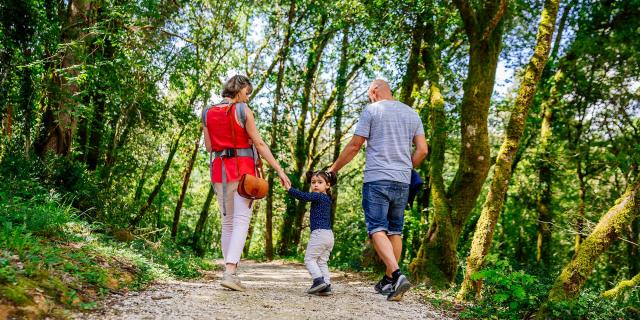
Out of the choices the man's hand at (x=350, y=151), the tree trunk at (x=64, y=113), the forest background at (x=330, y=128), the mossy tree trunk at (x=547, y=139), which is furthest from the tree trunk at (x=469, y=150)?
the mossy tree trunk at (x=547, y=139)

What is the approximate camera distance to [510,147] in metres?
6.20

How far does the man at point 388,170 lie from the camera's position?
16.8 feet

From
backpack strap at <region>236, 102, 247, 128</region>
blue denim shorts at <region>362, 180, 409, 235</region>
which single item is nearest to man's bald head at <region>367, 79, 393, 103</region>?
blue denim shorts at <region>362, 180, 409, 235</region>

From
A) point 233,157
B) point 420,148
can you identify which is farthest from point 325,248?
point 420,148

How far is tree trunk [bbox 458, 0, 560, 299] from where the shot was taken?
609 cm

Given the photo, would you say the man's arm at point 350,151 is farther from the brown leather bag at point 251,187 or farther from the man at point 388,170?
the brown leather bag at point 251,187

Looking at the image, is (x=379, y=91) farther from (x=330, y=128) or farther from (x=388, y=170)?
(x=330, y=128)

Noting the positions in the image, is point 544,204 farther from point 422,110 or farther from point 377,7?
point 377,7

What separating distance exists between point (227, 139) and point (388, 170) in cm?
179

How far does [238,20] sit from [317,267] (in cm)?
1353

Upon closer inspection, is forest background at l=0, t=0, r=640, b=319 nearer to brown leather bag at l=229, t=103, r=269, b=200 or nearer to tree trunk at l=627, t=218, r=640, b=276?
tree trunk at l=627, t=218, r=640, b=276

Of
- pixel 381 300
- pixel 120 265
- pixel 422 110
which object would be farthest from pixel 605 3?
pixel 120 265

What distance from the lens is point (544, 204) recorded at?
666 inches

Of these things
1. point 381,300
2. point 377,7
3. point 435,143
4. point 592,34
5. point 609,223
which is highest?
point 592,34
